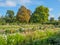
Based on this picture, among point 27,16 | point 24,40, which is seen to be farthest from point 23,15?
point 24,40

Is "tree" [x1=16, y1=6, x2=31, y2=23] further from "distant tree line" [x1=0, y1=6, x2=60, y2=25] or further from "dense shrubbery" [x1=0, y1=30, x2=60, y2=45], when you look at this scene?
"dense shrubbery" [x1=0, y1=30, x2=60, y2=45]

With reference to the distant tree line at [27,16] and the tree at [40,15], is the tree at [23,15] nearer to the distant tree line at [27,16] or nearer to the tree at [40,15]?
the distant tree line at [27,16]

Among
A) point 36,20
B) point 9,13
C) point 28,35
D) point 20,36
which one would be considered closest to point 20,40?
point 20,36

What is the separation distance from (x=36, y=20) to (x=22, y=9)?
18.2 ft

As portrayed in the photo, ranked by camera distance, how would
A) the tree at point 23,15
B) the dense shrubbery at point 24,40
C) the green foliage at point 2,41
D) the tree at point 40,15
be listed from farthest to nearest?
the tree at point 40,15 < the tree at point 23,15 < the dense shrubbery at point 24,40 < the green foliage at point 2,41

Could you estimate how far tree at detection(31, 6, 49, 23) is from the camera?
58.2m

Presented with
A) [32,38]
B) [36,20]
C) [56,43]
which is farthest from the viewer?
[36,20]

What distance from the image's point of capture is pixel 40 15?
6047 centimetres

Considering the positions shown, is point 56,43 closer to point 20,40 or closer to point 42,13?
point 20,40

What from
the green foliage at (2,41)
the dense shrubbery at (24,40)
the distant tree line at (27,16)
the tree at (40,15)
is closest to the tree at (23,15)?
the distant tree line at (27,16)

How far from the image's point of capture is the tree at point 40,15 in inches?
2291

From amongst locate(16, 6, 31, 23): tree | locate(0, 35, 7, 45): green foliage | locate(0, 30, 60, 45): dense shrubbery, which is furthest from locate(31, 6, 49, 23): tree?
locate(0, 35, 7, 45): green foliage

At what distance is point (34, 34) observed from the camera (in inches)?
562

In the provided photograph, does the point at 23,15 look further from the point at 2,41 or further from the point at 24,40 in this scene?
the point at 2,41
